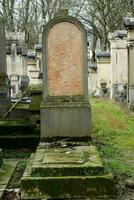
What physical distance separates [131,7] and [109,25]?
8.44ft

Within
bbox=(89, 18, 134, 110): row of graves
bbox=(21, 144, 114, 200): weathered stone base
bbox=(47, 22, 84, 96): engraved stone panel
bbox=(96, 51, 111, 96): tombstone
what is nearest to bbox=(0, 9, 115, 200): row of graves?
bbox=(47, 22, 84, 96): engraved stone panel

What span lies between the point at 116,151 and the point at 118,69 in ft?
42.4

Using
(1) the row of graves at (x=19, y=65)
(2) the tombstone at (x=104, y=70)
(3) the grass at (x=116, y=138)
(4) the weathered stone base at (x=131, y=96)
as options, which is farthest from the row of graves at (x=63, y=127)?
(2) the tombstone at (x=104, y=70)

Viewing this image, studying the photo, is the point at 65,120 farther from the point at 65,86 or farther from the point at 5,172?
the point at 5,172

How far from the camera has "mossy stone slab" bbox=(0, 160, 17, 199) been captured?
5.90m

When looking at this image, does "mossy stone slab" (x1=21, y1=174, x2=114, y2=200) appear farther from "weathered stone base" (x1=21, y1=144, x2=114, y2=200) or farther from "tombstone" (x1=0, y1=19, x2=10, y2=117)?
"tombstone" (x1=0, y1=19, x2=10, y2=117)

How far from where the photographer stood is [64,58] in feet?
25.1

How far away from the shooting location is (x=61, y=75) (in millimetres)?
7660

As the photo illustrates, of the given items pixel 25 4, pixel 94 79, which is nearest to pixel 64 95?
pixel 94 79

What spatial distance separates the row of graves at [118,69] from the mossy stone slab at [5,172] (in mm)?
9046

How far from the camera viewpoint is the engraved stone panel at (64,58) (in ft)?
25.0

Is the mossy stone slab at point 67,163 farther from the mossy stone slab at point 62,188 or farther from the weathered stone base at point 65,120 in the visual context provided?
the weathered stone base at point 65,120

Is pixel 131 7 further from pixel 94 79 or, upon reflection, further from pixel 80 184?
pixel 80 184

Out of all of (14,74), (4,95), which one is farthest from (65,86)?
(14,74)
